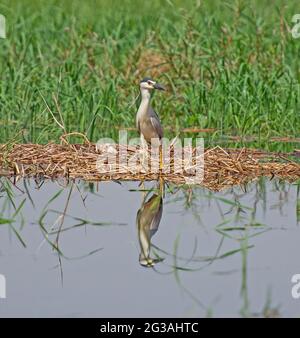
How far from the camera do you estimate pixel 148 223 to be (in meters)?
8.75

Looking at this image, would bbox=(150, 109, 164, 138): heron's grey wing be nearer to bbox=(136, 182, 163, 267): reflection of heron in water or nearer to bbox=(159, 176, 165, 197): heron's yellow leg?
bbox=(159, 176, 165, 197): heron's yellow leg

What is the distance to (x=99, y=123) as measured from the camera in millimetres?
12383

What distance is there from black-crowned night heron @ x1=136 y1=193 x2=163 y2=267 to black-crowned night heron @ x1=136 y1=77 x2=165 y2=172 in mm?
1120

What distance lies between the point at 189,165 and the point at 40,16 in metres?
5.99

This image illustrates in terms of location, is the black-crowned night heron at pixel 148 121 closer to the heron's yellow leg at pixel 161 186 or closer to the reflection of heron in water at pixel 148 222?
the heron's yellow leg at pixel 161 186

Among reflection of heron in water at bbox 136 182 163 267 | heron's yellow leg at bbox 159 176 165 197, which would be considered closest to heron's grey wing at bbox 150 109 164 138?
heron's yellow leg at bbox 159 176 165 197

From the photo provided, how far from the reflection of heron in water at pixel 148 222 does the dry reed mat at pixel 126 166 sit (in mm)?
621

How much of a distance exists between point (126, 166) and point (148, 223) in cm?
183

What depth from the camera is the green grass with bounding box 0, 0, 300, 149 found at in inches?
480

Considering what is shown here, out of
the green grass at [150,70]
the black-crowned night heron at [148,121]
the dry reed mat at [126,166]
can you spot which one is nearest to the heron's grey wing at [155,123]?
the black-crowned night heron at [148,121]

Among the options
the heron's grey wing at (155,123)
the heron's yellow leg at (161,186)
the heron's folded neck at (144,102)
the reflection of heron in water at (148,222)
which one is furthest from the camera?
the heron's folded neck at (144,102)

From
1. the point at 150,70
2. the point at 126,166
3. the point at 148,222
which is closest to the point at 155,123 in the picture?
the point at 126,166

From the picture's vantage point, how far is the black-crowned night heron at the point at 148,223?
7824mm

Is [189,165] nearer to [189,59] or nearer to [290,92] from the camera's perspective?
[290,92]
